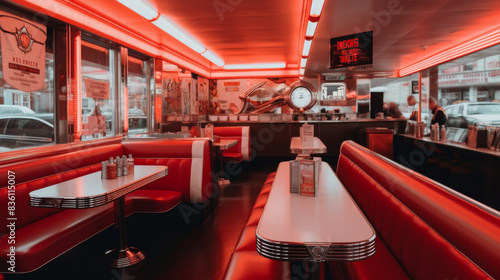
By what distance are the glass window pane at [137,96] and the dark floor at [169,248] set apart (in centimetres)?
292

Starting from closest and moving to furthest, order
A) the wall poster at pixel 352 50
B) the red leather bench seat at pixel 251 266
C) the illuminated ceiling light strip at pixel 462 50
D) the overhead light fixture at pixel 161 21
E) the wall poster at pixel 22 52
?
the red leather bench seat at pixel 251 266, the wall poster at pixel 22 52, the overhead light fixture at pixel 161 21, the wall poster at pixel 352 50, the illuminated ceiling light strip at pixel 462 50

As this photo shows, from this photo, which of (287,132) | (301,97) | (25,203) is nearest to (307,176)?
(25,203)

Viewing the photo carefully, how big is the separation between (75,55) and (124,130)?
1776 mm

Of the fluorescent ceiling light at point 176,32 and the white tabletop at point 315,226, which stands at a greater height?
the fluorescent ceiling light at point 176,32

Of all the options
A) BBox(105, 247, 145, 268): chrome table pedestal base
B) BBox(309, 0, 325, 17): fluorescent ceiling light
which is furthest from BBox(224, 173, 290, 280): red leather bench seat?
BBox(309, 0, 325, 17): fluorescent ceiling light

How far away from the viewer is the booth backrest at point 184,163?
379 cm

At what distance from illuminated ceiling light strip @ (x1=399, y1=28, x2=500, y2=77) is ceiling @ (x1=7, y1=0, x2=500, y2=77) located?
0.64 ft

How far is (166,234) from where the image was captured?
3486 millimetres

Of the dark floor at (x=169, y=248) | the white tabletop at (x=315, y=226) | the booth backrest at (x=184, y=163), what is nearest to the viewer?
the white tabletop at (x=315, y=226)

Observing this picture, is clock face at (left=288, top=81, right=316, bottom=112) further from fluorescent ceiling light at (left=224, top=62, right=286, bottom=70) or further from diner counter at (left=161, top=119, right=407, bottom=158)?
diner counter at (left=161, top=119, right=407, bottom=158)

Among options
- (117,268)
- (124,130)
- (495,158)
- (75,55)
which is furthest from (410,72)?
(117,268)

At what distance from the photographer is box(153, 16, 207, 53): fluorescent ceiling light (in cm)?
483

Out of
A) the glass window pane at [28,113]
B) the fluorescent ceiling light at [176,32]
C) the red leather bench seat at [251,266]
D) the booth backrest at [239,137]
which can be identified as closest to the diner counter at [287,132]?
the booth backrest at [239,137]

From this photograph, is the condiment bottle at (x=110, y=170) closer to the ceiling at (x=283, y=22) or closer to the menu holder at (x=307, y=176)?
the menu holder at (x=307, y=176)
